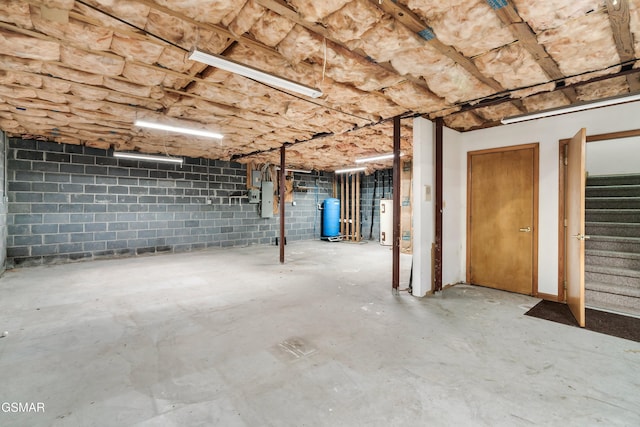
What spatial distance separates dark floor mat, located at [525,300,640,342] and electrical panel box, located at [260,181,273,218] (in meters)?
6.79

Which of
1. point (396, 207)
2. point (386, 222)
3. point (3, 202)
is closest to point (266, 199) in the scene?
point (386, 222)

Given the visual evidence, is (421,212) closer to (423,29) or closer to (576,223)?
(576,223)

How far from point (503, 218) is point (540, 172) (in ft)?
2.45

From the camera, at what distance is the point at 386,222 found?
8.75 m

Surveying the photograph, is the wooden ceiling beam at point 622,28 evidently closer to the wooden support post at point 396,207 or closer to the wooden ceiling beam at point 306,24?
the wooden ceiling beam at point 306,24

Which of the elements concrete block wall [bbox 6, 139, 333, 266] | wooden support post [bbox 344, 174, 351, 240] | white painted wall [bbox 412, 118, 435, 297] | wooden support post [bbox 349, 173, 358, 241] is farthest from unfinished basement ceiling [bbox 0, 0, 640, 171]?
wooden support post [bbox 344, 174, 351, 240]

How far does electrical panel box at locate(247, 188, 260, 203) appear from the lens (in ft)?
27.6

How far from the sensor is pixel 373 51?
2.43 meters

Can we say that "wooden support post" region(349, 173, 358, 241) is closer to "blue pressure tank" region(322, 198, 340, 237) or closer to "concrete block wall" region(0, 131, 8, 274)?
"blue pressure tank" region(322, 198, 340, 237)

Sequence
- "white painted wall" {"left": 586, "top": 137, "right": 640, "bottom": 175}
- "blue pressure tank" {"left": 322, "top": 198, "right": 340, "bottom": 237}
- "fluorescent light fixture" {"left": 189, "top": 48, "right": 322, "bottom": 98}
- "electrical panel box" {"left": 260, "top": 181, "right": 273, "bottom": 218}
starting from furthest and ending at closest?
"blue pressure tank" {"left": 322, "top": 198, "right": 340, "bottom": 237}
"electrical panel box" {"left": 260, "top": 181, "right": 273, "bottom": 218}
"white painted wall" {"left": 586, "top": 137, "right": 640, "bottom": 175}
"fluorescent light fixture" {"left": 189, "top": 48, "right": 322, "bottom": 98}

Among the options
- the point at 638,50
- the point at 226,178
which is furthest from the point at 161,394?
the point at 226,178

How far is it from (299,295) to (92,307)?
2438mm

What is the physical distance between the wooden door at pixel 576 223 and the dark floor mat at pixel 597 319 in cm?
10

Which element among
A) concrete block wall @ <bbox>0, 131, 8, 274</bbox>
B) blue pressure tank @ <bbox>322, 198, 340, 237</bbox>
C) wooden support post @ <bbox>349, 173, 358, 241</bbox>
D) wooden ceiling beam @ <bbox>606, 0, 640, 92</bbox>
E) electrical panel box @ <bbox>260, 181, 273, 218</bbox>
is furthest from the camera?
wooden support post @ <bbox>349, 173, 358, 241</bbox>
